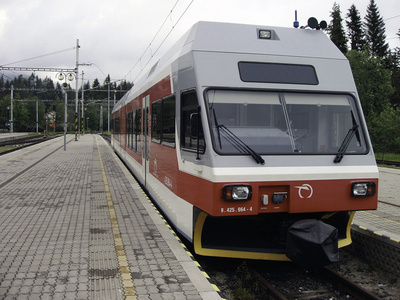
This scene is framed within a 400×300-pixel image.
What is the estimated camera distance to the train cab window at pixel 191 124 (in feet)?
19.1

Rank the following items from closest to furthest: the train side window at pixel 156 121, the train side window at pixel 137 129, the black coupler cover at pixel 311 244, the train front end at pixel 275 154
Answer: the black coupler cover at pixel 311 244
the train front end at pixel 275 154
the train side window at pixel 156 121
the train side window at pixel 137 129

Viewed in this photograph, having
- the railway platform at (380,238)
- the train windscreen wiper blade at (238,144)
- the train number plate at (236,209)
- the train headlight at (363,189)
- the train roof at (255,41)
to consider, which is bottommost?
the railway platform at (380,238)

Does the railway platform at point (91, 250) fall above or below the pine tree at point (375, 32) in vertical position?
below

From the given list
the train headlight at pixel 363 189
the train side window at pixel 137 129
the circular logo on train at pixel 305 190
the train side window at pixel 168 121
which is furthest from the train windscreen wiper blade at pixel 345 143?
the train side window at pixel 137 129

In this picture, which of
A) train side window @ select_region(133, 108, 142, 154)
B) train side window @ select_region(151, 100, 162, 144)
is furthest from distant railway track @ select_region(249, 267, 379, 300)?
train side window @ select_region(133, 108, 142, 154)

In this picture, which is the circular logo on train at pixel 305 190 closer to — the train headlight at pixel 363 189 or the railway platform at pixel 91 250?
the train headlight at pixel 363 189

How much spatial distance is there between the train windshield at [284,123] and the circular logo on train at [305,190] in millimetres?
478

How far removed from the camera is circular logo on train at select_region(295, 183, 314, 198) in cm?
574

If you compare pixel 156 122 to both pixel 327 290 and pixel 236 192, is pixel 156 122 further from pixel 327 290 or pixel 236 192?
pixel 327 290

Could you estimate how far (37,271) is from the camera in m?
5.35

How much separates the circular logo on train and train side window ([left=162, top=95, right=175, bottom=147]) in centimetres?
240

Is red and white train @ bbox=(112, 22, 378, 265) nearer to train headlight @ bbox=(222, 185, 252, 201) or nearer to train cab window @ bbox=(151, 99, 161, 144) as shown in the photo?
train headlight @ bbox=(222, 185, 252, 201)

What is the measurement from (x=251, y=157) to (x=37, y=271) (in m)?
3.01

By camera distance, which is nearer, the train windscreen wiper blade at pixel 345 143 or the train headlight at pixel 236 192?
the train headlight at pixel 236 192
